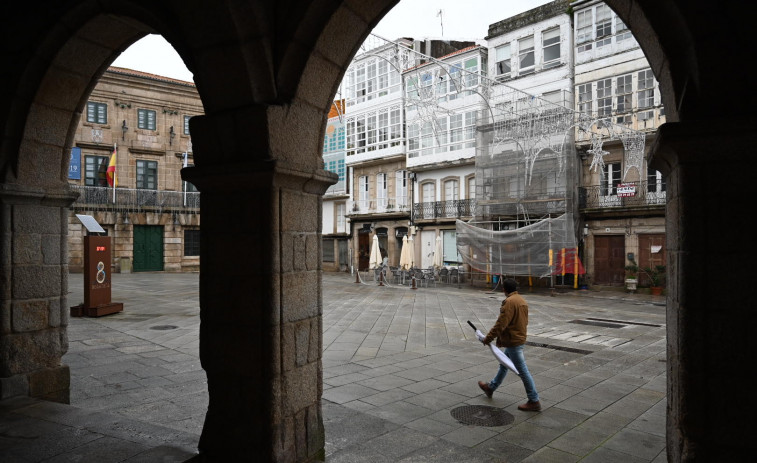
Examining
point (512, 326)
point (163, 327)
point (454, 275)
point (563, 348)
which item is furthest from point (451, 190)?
point (512, 326)

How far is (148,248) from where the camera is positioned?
25.9 m

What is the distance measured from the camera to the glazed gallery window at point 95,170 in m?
25.0

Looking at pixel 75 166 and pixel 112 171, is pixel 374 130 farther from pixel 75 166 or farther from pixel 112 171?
pixel 75 166

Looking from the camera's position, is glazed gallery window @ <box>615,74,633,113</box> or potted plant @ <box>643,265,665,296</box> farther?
glazed gallery window @ <box>615,74,633,113</box>

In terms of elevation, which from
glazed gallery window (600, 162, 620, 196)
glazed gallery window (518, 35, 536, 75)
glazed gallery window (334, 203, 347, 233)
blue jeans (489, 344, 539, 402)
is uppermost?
glazed gallery window (518, 35, 536, 75)

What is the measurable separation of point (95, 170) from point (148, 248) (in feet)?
15.9

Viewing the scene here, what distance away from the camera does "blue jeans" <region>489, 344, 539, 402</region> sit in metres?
4.71

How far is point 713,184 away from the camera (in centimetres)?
234

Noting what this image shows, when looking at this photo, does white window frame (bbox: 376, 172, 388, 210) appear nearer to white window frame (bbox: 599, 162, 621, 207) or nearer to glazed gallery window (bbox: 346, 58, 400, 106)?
glazed gallery window (bbox: 346, 58, 400, 106)

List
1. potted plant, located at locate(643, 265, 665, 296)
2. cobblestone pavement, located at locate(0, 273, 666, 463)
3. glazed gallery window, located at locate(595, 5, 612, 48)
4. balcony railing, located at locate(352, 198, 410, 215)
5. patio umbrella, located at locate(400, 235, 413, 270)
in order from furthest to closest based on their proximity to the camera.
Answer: balcony railing, located at locate(352, 198, 410, 215) < patio umbrella, located at locate(400, 235, 413, 270) < glazed gallery window, located at locate(595, 5, 612, 48) < potted plant, located at locate(643, 265, 665, 296) < cobblestone pavement, located at locate(0, 273, 666, 463)

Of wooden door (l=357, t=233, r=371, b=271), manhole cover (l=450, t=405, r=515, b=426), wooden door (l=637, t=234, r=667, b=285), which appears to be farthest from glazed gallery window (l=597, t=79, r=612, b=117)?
manhole cover (l=450, t=405, r=515, b=426)

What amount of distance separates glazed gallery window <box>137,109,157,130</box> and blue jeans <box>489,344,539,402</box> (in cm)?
2638

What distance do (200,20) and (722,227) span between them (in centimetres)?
306

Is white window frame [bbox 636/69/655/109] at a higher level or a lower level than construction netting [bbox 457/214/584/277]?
higher
